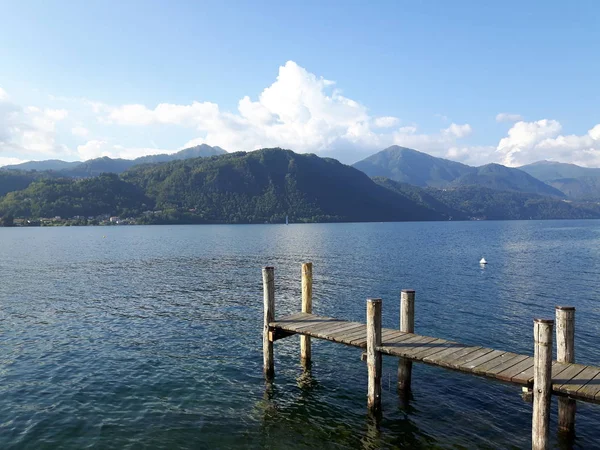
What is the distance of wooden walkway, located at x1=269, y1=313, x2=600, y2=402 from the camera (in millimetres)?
12062

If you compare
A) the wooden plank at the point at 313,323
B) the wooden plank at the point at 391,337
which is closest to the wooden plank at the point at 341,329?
the wooden plank at the point at 313,323

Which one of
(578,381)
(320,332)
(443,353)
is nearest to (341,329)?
(320,332)

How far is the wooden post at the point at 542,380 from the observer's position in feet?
37.7

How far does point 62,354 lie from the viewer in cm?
2189

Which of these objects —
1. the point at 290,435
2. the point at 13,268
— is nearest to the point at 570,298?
the point at 290,435

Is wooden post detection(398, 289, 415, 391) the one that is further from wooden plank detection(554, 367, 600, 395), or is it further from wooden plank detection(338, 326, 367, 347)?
wooden plank detection(554, 367, 600, 395)

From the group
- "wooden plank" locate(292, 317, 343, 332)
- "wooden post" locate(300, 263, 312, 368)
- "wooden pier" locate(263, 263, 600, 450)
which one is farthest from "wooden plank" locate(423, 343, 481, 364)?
"wooden post" locate(300, 263, 312, 368)

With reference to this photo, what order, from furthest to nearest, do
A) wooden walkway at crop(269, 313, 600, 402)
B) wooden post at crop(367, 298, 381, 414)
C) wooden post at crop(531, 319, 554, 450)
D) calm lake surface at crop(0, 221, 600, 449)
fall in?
wooden post at crop(367, 298, 381, 414), calm lake surface at crop(0, 221, 600, 449), wooden walkway at crop(269, 313, 600, 402), wooden post at crop(531, 319, 554, 450)

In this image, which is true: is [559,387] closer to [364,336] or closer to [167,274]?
[364,336]

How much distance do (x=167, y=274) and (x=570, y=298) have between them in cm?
4521

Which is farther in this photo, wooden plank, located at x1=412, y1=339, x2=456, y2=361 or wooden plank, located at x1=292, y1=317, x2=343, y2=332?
wooden plank, located at x1=292, y1=317, x2=343, y2=332

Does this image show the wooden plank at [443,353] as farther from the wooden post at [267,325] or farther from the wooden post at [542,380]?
the wooden post at [267,325]

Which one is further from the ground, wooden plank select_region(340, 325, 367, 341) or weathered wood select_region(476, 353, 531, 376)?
wooden plank select_region(340, 325, 367, 341)

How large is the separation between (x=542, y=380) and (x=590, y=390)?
4.35 feet
